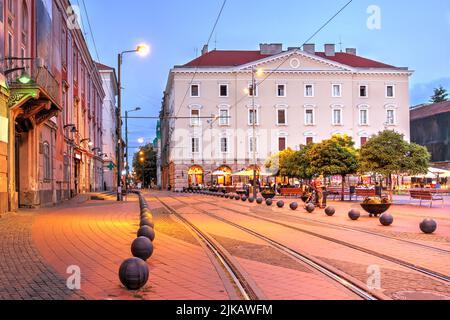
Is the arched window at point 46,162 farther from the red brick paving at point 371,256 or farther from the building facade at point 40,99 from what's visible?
the red brick paving at point 371,256

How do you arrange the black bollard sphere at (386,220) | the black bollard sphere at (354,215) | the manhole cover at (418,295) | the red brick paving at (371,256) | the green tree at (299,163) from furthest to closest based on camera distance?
the green tree at (299,163)
the black bollard sphere at (354,215)
the black bollard sphere at (386,220)
the red brick paving at (371,256)
the manhole cover at (418,295)

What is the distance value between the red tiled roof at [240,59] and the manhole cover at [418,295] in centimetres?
6445

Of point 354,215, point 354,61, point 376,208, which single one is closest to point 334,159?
point 376,208

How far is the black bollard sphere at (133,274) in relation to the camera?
257 inches

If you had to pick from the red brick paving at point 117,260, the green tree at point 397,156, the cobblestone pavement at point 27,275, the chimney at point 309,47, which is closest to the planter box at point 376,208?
the red brick paving at point 117,260

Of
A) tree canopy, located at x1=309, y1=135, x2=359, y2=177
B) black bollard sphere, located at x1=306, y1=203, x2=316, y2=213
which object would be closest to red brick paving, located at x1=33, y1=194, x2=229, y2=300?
black bollard sphere, located at x1=306, y1=203, x2=316, y2=213

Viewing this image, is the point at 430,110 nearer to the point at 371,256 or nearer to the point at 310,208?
Result: the point at 310,208

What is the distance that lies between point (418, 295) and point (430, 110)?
79833 millimetres

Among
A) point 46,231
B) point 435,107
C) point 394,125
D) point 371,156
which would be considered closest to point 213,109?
point 394,125

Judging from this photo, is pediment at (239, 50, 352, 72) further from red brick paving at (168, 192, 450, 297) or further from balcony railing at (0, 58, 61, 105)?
red brick paving at (168, 192, 450, 297)

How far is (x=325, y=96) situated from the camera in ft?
231

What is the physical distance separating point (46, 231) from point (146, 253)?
6.51 meters

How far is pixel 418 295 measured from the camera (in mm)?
6426

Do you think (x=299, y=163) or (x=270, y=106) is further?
(x=270, y=106)
